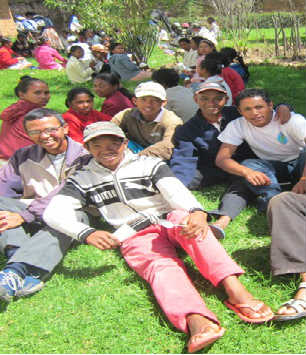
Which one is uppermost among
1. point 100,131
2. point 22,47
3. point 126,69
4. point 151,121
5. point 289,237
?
point 22,47

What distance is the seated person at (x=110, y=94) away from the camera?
18.0 ft

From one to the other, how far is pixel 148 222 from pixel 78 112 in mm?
2468

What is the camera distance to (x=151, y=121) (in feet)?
14.6

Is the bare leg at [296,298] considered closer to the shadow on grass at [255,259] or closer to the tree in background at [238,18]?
the shadow on grass at [255,259]

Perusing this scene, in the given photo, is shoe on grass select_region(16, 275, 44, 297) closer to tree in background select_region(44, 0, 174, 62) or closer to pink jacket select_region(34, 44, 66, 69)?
tree in background select_region(44, 0, 174, 62)

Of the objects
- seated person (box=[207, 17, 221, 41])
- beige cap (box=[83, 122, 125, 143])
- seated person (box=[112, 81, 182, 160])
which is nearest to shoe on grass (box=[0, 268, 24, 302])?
beige cap (box=[83, 122, 125, 143])

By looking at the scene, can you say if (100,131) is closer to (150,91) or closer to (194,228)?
(194,228)

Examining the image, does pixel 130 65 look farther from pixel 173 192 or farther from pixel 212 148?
pixel 173 192

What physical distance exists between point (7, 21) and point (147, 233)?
2165cm

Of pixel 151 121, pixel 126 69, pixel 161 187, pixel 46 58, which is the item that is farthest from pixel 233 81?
pixel 46 58

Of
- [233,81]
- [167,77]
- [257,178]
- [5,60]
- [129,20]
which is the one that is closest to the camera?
[257,178]

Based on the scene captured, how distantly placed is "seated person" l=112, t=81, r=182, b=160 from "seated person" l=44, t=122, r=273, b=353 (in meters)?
1.14

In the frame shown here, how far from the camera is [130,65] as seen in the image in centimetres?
971

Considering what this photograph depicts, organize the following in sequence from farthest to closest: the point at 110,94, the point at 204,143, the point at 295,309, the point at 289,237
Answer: the point at 110,94 < the point at 204,143 < the point at 289,237 < the point at 295,309
